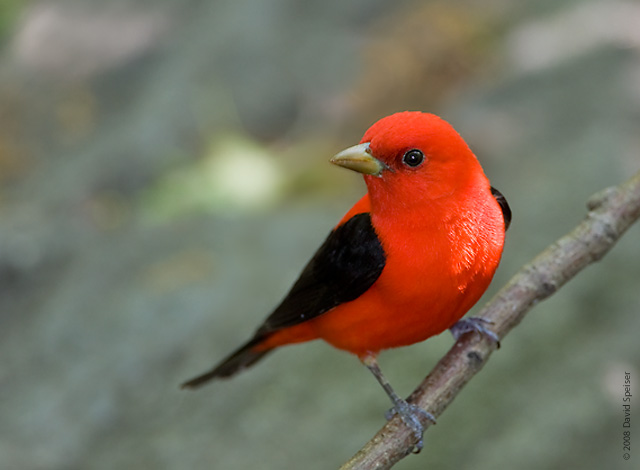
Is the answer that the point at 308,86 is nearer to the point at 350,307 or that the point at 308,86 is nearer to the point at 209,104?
the point at 209,104

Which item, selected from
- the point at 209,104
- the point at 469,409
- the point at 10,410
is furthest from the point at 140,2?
the point at 469,409

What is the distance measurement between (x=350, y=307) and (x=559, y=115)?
16.6 feet

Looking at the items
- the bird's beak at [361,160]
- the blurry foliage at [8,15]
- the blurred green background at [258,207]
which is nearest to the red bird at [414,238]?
the bird's beak at [361,160]

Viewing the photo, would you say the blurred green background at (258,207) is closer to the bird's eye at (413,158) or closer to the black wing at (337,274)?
the black wing at (337,274)

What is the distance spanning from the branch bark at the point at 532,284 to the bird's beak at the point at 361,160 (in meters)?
0.98

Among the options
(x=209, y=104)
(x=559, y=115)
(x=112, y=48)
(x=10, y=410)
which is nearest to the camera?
(x=10, y=410)

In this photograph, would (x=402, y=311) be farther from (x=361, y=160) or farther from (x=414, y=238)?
(x=361, y=160)

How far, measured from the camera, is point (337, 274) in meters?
3.75

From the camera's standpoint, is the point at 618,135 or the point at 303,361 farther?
Result: the point at 618,135

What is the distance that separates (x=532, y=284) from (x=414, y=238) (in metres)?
0.76

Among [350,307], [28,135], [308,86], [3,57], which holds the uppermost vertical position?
[3,57]

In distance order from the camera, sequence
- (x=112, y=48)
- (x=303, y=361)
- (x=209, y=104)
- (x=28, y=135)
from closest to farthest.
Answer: (x=303, y=361) < (x=209, y=104) < (x=28, y=135) < (x=112, y=48)

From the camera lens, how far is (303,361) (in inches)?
239

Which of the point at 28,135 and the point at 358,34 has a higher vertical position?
the point at 28,135
